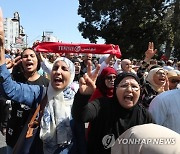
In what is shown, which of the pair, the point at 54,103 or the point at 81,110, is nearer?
the point at 81,110

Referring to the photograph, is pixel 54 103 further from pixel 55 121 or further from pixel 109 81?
pixel 109 81

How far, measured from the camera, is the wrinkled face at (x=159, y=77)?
14.5 ft

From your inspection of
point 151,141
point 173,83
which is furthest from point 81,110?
point 173,83

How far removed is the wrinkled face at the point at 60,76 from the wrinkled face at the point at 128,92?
457 millimetres

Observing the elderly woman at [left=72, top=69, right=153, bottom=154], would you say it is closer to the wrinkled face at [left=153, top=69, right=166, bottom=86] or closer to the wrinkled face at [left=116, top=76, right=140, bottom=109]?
the wrinkled face at [left=116, top=76, right=140, bottom=109]

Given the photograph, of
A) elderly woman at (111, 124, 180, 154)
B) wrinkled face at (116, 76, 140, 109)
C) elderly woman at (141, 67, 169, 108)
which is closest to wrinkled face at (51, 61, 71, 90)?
wrinkled face at (116, 76, 140, 109)

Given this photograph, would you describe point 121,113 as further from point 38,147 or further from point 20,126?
point 20,126

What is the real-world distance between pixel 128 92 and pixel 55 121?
64 centimetres

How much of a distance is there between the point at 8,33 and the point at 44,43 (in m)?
30.2

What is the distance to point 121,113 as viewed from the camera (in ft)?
8.42

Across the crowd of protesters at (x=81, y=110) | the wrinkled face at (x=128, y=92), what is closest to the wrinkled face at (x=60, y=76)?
the crowd of protesters at (x=81, y=110)

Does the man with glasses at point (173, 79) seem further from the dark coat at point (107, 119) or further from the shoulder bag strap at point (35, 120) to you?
the shoulder bag strap at point (35, 120)

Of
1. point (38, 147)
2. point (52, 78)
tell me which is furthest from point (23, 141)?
Result: point (52, 78)

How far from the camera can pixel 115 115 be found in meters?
2.56
